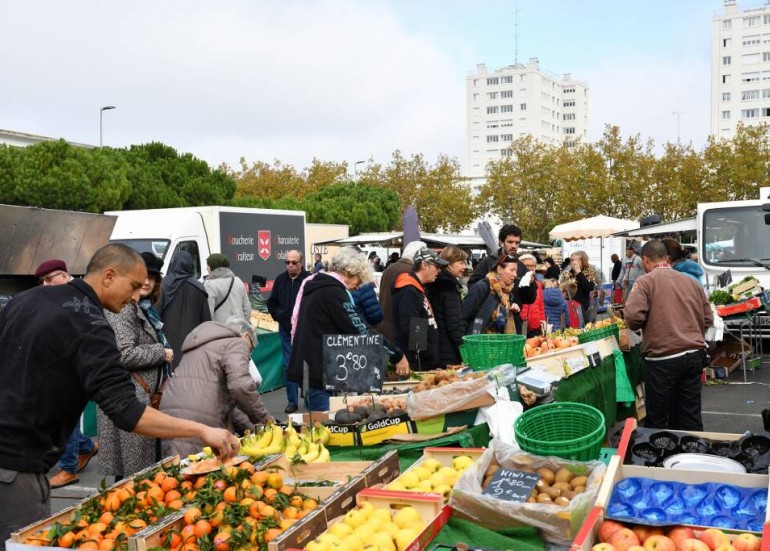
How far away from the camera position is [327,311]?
5676mm

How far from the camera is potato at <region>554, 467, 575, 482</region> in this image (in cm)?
322

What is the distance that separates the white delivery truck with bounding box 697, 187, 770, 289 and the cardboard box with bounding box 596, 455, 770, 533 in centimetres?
957

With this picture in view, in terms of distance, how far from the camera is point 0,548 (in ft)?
10.2

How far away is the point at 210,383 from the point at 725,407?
7.00 meters

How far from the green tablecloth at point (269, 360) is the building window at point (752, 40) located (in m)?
109

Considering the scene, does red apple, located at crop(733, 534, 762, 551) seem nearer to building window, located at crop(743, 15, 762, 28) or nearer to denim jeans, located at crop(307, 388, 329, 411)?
denim jeans, located at crop(307, 388, 329, 411)

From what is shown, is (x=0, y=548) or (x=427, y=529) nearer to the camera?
(x=427, y=529)

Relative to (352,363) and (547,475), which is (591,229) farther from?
(547,475)

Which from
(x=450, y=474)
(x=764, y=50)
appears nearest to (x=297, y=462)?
(x=450, y=474)

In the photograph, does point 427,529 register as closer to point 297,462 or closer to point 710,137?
point 297,462

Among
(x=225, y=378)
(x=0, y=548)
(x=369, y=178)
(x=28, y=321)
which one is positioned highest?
(x=369, y=178)

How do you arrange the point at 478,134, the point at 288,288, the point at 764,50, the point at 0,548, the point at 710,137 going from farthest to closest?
the point at 478,134 → the point at 764,50 → the point at 710,137 → the point at 288,288 → the point at 0,548

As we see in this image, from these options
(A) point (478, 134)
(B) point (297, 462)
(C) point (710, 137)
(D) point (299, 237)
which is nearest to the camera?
(B) point (297, 462)

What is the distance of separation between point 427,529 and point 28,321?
1.78 meters
